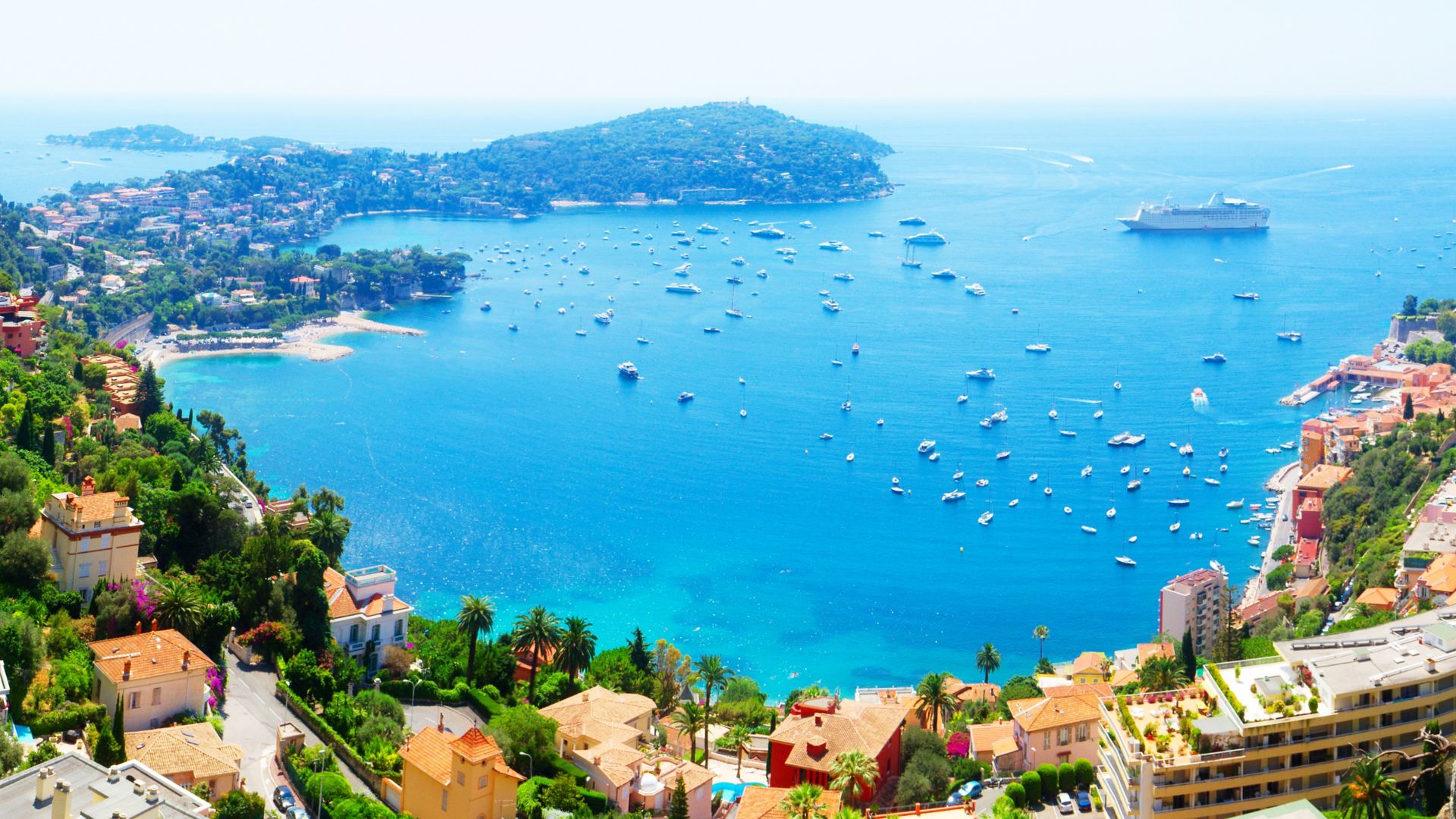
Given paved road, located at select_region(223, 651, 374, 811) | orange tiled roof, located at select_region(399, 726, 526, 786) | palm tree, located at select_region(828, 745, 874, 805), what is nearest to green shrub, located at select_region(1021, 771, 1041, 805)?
palm tree, located at select_region(828, 745, 874, 805)

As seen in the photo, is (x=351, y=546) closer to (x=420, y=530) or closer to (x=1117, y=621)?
(x=420, y=530)

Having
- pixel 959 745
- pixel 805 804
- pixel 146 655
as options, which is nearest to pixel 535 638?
pixel 146 655

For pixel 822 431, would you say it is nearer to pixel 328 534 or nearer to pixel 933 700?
pixel 328 534

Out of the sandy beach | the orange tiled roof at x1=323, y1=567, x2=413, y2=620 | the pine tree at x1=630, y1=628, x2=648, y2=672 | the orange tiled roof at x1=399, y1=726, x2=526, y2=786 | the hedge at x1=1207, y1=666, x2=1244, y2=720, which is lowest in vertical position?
the sandy beach

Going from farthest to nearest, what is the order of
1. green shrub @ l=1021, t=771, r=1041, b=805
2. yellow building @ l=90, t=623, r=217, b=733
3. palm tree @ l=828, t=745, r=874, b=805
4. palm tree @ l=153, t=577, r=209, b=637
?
palm tree @ l=153, t=577, r=209, b=637, green shrub @ l=1021, t=771, r=1041, b=805, palm tree @ l=828, t=745, r=874, b=805, yellow building @ l=90, t=623, r=217, b=733

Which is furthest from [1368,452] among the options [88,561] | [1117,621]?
[88,561]

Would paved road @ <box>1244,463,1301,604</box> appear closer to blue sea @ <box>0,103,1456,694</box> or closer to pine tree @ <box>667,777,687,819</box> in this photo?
blue sea @ <box>0,103,1456,694</box>
